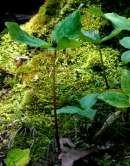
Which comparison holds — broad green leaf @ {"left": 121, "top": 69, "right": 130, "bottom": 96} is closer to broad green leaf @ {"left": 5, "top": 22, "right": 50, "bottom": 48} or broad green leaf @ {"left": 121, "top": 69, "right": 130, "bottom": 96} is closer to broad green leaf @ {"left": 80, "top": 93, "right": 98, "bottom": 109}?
broad green leaf @ {"left": 80, "top": 93, "right": 98, "bottom": 109}

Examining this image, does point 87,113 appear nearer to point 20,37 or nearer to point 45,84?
point 20,37

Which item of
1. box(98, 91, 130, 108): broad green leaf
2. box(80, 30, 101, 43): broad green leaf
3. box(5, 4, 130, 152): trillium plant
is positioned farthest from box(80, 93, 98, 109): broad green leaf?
box(80, 30, 101, 43): broad green leaf

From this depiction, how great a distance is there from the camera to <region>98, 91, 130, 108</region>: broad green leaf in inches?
66.4

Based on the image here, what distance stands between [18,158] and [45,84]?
2.33ft

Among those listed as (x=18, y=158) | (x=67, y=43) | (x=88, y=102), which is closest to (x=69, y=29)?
(x=67, y=43)

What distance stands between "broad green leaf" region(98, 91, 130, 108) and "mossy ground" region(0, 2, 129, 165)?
11.9 inches

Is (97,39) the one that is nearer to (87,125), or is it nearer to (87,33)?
(87,33)

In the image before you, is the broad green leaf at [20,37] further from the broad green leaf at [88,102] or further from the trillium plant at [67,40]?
the broad green leaf at [88,102]

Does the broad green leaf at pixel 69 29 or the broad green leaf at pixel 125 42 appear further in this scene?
the broad green leaf at pixel 125 42

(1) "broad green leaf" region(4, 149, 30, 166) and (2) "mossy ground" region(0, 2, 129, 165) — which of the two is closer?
(1) "broad green leaf" region(4, 149, 30, 166)

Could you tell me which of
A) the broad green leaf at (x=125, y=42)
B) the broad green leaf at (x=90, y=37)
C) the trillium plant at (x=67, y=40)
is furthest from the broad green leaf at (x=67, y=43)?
the broad green leaf at (x=125, y=42)

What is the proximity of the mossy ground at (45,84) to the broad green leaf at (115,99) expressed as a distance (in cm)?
30

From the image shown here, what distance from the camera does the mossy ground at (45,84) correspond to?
1.99 metres

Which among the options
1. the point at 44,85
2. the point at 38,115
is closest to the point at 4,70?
the point at 44,85
